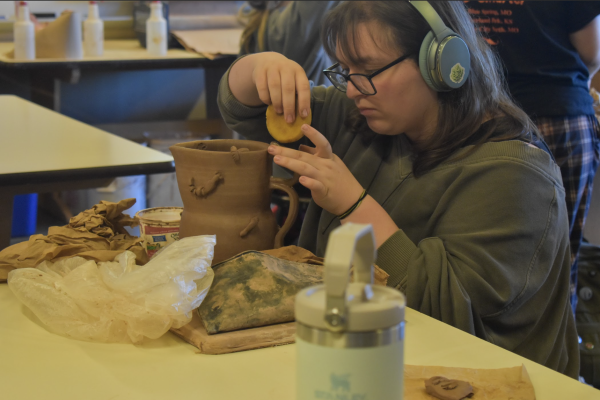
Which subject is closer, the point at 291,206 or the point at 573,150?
the point at 291,206

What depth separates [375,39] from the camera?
1.17 metres

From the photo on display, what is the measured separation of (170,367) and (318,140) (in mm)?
491

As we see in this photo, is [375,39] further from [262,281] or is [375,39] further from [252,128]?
[262,281]

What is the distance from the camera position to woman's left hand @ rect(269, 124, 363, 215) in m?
1.04

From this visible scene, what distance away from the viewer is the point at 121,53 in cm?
348

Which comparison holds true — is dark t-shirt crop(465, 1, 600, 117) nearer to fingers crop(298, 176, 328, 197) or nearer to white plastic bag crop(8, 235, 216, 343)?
fingers crop(298, 176, 328, 197)

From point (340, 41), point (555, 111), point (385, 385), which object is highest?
point (340, 41)

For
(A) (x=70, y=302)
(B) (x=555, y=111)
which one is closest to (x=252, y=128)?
(A) (x=70, y=302)

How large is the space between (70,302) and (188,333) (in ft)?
0.54

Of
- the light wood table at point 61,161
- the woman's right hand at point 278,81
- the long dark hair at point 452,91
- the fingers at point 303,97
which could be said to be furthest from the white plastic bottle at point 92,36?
the fingers at point 303,97

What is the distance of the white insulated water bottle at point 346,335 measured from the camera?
1.35 ft

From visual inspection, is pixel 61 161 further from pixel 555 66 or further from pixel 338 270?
pixel 555 66

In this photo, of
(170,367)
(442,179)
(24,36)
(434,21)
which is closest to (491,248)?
(442,179)

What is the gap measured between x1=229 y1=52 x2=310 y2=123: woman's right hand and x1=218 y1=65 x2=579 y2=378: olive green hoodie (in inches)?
11.1
